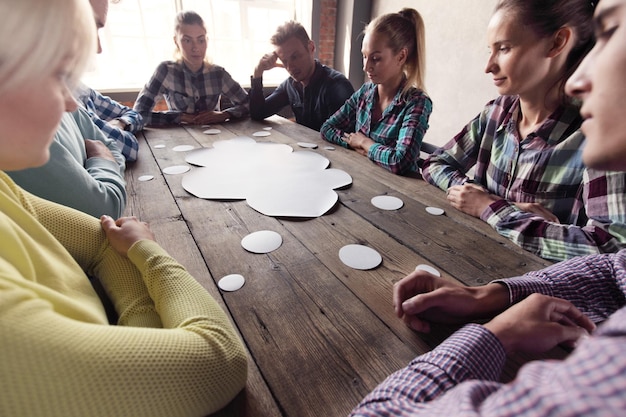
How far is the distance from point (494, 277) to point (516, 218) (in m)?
0.24

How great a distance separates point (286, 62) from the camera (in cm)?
234

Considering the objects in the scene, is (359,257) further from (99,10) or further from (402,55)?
(99,10)

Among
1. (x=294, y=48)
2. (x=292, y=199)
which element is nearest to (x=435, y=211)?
(x=292, y=199)

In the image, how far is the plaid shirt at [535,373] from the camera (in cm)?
21

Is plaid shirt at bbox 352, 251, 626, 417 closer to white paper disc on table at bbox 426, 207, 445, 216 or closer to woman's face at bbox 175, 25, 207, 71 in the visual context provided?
white paper disc on table at bbox 426, 207, 445, 216

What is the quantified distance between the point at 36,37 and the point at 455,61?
3.57m

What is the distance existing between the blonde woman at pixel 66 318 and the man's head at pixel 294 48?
1992mm

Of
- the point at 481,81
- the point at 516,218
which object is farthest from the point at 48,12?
the point at 481,81

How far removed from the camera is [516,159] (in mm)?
1081

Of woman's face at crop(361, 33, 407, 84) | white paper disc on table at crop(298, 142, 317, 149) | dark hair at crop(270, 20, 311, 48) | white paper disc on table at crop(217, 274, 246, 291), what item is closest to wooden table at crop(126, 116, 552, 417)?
white paper disc on table at crop(217, 274, 246, 291)

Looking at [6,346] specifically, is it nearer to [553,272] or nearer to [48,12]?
[48,12]

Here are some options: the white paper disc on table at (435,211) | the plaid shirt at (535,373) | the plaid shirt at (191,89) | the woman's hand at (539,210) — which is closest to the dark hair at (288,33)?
the plaid shirt at (191,89)

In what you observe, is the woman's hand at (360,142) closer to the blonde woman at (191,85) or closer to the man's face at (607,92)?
the blonde woman at (191,85)

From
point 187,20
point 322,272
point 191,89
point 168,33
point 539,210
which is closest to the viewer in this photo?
point 322,272
